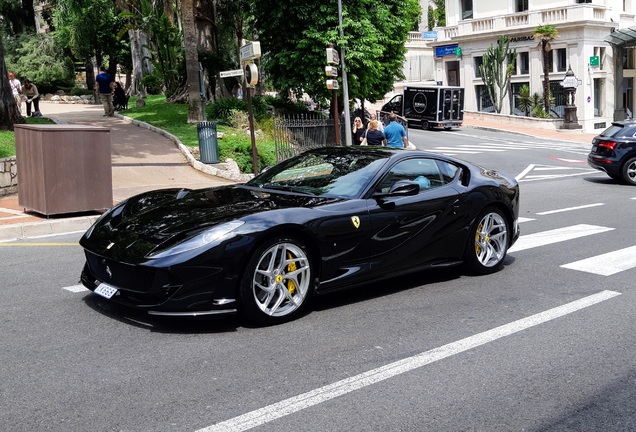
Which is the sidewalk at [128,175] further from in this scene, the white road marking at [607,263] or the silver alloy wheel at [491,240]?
the white road marking at [607,263]

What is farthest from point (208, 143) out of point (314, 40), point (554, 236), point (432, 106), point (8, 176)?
point (432, 106)

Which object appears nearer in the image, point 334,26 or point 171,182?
point 171,182

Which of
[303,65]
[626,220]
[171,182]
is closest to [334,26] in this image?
[303,65]

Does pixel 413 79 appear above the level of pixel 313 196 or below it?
above

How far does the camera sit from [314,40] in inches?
1031

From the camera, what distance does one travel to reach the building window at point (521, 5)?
2066 inches

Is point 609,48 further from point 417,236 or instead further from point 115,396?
point 115,396

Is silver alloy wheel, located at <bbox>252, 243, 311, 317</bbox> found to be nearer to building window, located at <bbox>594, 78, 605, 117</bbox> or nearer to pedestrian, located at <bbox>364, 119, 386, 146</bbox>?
pedestrian, located at <bbox>364, 119, 386, 146</bbox>

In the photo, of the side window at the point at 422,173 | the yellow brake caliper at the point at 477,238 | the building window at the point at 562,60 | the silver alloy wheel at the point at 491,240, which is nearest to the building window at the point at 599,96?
the building window at the point at 562,60

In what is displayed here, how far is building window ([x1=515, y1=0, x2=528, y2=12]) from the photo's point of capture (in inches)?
2066

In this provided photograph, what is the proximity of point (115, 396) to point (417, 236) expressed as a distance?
11.4 ft

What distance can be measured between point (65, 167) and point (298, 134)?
12.2m

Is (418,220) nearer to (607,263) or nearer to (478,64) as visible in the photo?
(607,263)

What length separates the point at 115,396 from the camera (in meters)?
4.57
